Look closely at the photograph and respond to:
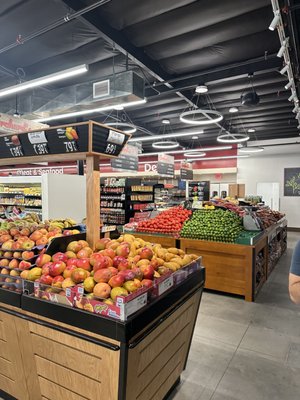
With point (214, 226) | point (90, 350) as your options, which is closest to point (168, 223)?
point (214, 226)

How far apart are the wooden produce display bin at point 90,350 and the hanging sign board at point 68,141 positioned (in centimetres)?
113

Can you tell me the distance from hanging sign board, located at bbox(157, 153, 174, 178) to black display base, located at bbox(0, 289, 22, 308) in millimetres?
9894

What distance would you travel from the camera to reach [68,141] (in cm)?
219

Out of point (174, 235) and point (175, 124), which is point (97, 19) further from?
point (175, 124)

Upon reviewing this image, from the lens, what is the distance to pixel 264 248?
17.0 ft

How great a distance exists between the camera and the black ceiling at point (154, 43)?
4.05m

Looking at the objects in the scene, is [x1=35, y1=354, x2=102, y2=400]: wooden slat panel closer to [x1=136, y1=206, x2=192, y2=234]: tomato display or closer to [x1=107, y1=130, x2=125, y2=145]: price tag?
[x1=107, y1=130, x2=125, y2=145]: price tag

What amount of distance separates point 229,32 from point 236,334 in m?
4.53

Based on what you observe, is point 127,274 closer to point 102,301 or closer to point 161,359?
point 102,301

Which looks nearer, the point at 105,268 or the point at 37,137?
the point at 105,268

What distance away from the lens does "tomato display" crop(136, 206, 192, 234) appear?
521cm

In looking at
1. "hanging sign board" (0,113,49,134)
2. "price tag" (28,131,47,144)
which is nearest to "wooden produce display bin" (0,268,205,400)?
"price tag" (28,131,47,144)

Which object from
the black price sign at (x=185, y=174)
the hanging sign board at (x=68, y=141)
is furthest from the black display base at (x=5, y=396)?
the black price sign at (x=185, y=174)

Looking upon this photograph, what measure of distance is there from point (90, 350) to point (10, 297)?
76 cm
